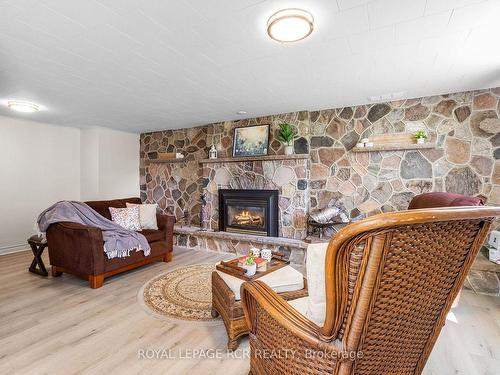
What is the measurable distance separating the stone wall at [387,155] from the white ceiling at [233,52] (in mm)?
286

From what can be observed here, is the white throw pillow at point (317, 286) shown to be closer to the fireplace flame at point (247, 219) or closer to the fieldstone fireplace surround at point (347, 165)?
the fieldstone fireplace surround at point (347, 165)

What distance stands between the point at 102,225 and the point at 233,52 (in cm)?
262

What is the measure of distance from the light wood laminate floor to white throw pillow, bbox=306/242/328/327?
99 cm

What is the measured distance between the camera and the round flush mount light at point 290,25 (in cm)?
162

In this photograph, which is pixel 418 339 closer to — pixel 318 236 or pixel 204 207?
pixel 318 236

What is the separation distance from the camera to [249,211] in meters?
4.31

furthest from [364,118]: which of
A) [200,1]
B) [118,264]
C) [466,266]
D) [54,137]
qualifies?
[54,137]

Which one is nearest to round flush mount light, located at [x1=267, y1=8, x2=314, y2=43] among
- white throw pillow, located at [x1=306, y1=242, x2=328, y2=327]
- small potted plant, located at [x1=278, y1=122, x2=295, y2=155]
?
white throw pillow, located at [x1=306, y1=242, x2=328, y2=327]

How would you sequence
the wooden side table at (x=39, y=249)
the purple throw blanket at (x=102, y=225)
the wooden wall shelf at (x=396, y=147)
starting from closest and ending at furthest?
the purple throw blanket at (x=102, y=225) → the wooden side table at (x=39, y=249) → the wooden wall shelf at (x=396, y=147)

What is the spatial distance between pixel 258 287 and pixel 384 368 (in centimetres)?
57

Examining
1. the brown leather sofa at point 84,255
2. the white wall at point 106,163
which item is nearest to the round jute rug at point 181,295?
the brown leather sofa at point 84,255

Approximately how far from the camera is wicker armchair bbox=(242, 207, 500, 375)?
2.19 ft

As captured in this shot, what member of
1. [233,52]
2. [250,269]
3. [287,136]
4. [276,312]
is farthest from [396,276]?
[287,136]

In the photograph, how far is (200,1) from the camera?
5.02ft
